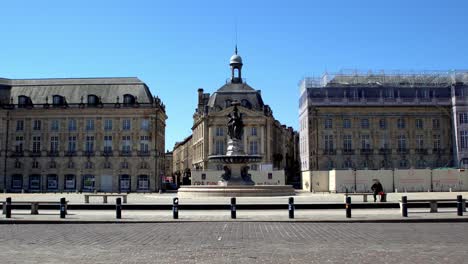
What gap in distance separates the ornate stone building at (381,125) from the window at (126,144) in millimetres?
28362

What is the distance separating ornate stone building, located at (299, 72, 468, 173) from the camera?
8919cm

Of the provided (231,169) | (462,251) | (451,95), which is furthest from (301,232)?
(451,95)

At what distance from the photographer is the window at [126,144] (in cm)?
8562

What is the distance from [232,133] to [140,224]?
27.2m

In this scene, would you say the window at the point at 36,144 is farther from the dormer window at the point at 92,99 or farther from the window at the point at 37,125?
the dormer window at the point at 92,99

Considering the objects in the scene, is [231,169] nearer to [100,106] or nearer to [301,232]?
[301,232]

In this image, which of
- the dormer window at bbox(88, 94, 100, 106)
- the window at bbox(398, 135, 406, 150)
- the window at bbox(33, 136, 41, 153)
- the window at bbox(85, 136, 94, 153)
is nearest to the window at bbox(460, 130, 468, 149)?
the window at bbox(398, 135, 406, 150)

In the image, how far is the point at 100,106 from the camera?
86188mm

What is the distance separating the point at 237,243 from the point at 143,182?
7051 centimetres

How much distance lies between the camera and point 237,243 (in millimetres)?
15805

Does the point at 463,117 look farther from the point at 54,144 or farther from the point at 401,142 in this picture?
the point at 54,144

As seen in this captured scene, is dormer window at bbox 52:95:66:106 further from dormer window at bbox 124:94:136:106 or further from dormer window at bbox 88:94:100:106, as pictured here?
dormer window at bbox 124:94:136:106

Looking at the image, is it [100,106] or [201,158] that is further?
[201,158]

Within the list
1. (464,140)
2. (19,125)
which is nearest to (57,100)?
(19,125)
